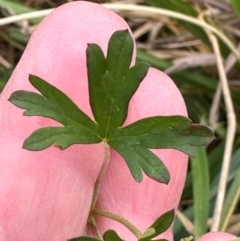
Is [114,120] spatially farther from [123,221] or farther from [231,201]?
[231,201]

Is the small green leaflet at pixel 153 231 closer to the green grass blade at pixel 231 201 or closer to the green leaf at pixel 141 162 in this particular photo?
the green leaf at pixel 141 162

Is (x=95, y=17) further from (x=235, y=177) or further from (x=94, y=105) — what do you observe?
(x=235, y=177)

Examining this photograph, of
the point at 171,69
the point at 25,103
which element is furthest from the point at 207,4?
the point at 25,103

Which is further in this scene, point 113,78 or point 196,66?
point 196,66

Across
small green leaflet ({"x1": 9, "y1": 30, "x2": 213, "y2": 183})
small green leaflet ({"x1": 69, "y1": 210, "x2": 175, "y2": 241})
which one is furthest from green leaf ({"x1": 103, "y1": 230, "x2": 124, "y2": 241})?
small green leaflet ({"x1": 9, "y1": 30, "x2": 213, "y2": 183})

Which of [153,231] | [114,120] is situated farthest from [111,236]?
[114,120]

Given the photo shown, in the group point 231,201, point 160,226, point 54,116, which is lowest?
point 231,201

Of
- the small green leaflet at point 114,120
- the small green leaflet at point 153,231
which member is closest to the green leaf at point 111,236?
the small green leaflet at point 153,231

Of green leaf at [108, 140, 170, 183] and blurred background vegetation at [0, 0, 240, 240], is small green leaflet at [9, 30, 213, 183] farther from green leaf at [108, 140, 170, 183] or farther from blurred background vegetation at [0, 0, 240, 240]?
blurred background vegetation at [0, 0, 240, 240]
